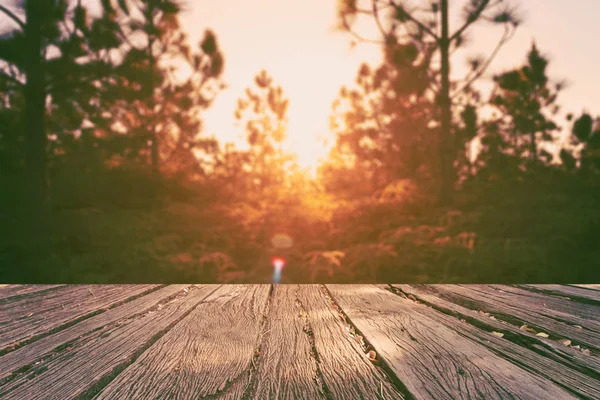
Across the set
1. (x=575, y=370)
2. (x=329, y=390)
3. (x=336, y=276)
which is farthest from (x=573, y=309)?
(x=336, y=276)

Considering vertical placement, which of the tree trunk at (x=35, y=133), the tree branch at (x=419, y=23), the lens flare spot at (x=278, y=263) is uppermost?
the tree branch at (x=419, y=23)

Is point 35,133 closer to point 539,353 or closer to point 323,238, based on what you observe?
point 323,238

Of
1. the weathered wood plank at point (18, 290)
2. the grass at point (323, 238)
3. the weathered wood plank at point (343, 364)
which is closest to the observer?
the weathered wood plank at point (343, 364)

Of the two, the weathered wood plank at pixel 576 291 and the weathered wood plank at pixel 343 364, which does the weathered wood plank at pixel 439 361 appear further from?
the weathered wood plank at pixel 576 291

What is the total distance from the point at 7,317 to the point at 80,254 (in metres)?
6.12

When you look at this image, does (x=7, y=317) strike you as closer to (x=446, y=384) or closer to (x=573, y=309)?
(x=446, y=384)

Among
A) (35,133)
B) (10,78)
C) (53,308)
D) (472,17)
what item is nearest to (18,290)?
(53,308)

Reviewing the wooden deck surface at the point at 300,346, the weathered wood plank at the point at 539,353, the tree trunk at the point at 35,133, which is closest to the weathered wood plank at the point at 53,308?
the wooden deck surface at the point at 300,346

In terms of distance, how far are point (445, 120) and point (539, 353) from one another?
26.2 feet

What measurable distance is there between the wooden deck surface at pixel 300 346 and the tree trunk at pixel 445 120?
6.62m

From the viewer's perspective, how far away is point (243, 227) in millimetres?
8594

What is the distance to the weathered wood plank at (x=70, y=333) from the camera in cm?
121

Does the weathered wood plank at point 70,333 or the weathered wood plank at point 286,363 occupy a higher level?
the weathered wood plank at point 286,363

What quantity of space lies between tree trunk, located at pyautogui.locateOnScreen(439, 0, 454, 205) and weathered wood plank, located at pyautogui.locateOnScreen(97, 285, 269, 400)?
24.5ft
